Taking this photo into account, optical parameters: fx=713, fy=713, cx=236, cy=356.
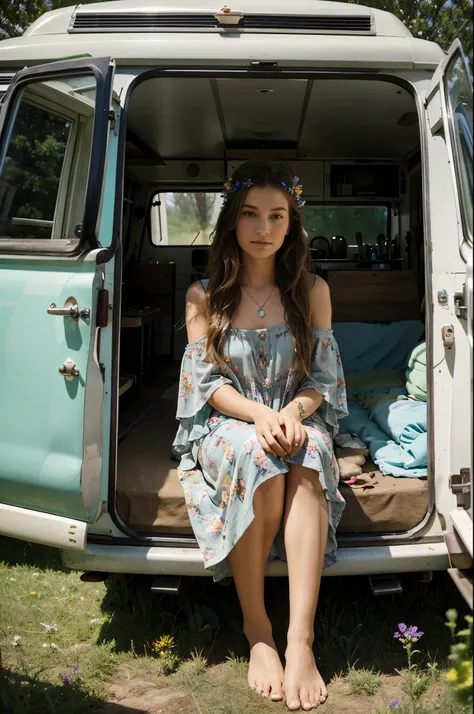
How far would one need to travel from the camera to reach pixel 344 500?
2.77 meters

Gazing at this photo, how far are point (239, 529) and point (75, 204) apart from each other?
4.71 ft

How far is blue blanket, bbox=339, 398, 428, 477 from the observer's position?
3000 mm

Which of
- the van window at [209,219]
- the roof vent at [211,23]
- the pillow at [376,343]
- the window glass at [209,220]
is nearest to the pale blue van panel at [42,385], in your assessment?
the roof vent at [211,23]

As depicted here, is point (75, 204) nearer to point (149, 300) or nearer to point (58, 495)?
point (58, 495)

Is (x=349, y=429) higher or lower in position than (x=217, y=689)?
higher

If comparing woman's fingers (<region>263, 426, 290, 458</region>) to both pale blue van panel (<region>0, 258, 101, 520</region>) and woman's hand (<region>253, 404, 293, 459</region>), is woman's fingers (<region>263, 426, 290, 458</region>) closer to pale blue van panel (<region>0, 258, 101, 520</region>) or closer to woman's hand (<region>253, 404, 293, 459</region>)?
woman's hand (<region>253, 404, 293, 459</region>)

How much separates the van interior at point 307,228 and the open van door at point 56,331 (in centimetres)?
36

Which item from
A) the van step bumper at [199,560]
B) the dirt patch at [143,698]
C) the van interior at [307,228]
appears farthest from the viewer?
the van interior at [307,228]

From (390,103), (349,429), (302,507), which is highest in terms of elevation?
(390,103)

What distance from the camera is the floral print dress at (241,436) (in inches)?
102

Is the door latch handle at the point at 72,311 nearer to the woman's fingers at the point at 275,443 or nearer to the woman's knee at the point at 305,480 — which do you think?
the woman's fingers at the point at 275,443

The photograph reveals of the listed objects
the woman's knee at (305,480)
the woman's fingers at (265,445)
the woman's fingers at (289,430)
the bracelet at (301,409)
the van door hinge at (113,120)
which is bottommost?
the woman's knee at (305,480)

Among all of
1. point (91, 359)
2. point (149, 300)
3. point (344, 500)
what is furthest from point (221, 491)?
point (149, 300)

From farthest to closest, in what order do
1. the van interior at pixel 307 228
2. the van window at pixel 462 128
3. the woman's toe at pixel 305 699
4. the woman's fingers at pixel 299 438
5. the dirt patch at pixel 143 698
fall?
the van interior at pixel 307 228 → the woman's fingers at pixel 299 438 → the dirt patch at pixel 143 698 → the woman's toe at pixel 305 699 → the van window at pixel 462 128
